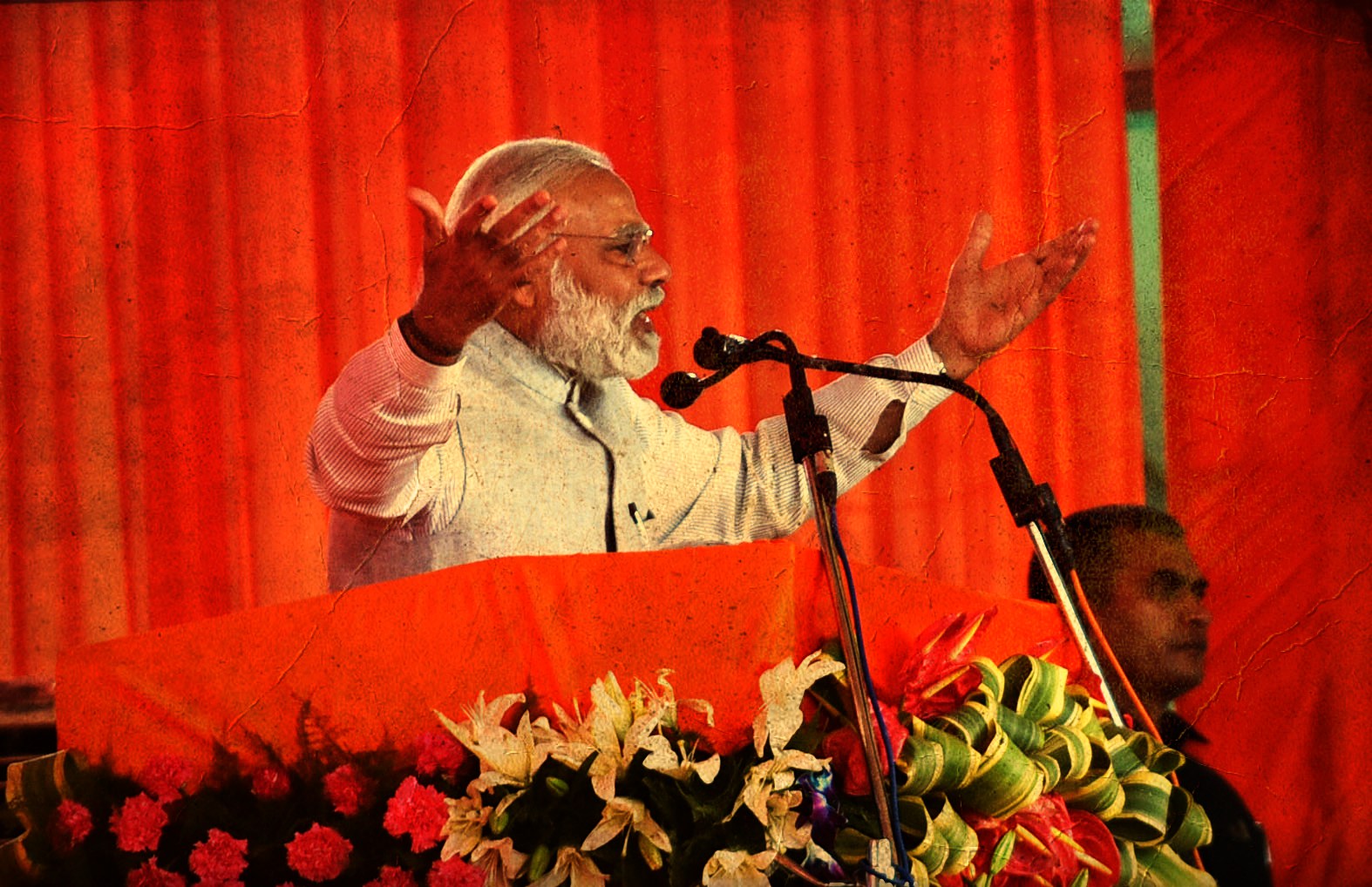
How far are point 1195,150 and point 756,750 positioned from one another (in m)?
1.65

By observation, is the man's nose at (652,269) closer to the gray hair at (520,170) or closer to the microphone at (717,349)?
the gray hair at (520,170)

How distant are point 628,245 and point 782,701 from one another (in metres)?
1.19

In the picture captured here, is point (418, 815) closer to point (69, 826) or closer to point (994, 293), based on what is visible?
point (69, 826)

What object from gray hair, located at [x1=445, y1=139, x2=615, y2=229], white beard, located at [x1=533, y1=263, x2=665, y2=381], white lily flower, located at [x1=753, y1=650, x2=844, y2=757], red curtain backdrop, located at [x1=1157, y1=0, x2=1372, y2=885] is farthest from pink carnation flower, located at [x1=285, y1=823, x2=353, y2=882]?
red curtain backdrop, located at [x1=1157, y1=0, x2=1372, y2=885]

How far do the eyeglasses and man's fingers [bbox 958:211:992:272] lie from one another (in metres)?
0.56

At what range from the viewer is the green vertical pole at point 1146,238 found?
2525 millimetres

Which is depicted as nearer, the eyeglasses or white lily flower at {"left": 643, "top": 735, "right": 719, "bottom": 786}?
white lily flower at {"left": 643, "top": 735, "right": 719, "bottom": 786}

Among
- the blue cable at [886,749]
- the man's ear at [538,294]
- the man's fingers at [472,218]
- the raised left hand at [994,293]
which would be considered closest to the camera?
the blue cable at [886,749]

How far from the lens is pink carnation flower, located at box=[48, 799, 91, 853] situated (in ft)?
4.78

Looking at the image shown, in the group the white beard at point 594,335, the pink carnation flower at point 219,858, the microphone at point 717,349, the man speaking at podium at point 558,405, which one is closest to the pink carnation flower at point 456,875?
the pink carnation flower at point 219,858

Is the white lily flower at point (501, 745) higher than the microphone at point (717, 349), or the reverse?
the microphone at point (717, 349)

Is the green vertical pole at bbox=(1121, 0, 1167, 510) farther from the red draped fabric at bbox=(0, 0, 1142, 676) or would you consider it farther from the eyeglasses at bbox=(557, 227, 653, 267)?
the eyeglasses at bbox=(557, 227, 653, 267)

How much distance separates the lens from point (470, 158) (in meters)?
2.43
